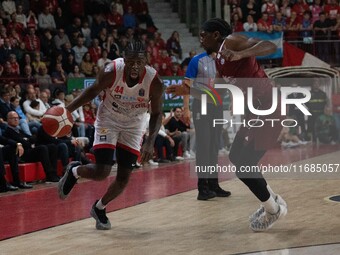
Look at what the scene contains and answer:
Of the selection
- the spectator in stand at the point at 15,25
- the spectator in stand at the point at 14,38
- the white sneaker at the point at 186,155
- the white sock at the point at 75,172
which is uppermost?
the spectator in stand at the point at 15,25

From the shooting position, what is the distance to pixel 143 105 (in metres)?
7.12

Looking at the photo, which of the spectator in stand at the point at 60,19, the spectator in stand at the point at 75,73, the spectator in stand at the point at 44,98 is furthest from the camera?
the spectator in stand at the point at 60,19

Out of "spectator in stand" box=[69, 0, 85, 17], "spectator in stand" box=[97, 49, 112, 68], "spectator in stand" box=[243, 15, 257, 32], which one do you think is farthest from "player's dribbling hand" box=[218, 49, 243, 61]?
"spectator in stand" box=[243, 15, 257, 32]

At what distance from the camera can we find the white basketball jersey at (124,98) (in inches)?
275

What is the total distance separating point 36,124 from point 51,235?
18.2 feet

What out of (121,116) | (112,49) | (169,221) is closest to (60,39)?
(112,49)

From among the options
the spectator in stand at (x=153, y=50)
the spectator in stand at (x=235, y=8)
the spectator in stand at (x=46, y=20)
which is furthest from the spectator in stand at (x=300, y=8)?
the spectator in stand at (x=46, y=20)

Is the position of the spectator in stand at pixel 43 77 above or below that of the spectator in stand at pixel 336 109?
above

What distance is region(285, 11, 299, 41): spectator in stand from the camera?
70.2 feet

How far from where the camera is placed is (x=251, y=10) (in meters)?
21.7

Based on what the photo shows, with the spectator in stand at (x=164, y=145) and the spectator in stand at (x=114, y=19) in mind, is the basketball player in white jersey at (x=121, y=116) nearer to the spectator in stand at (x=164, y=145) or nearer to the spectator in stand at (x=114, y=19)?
the spectator in stand at (x=164, y=145)

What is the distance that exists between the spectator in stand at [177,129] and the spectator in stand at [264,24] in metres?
5.39

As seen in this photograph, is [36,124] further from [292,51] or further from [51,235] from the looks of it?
[292,51]

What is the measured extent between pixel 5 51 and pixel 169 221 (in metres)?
8.67
